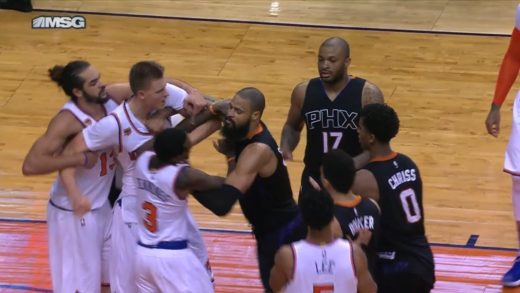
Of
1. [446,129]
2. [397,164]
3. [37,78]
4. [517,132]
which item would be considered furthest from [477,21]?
[397,164]

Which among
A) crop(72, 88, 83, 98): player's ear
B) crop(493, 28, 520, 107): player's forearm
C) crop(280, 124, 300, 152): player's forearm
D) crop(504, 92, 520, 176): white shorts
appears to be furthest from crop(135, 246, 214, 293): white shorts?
crop(493, 28, 520, 107): player's forearm

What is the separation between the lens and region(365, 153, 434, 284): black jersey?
5.74 metres

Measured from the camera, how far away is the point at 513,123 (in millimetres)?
7047

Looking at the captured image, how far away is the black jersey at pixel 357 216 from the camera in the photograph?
544cm

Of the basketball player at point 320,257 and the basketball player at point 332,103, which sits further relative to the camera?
the basketball player at point 332,103

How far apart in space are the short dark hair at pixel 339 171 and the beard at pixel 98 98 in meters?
1.51

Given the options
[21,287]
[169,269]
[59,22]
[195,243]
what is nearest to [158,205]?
[169,269]

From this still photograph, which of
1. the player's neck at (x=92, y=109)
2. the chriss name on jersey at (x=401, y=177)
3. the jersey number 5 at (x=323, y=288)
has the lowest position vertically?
the jersey number 5 at (x=323, y=288)

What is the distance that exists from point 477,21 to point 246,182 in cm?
704

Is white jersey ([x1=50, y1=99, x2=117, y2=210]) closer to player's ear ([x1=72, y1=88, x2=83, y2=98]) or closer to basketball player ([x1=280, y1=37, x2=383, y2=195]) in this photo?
player's ear ([x1=72, y1=88, x2=83, y2=98])

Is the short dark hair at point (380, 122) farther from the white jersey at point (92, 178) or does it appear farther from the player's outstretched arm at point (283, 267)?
the white jersey at point (92, 178)

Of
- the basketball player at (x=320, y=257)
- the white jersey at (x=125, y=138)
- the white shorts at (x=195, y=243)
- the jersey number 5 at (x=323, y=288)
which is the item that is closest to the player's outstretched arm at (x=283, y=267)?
the basketball player at (x=320, y=257)

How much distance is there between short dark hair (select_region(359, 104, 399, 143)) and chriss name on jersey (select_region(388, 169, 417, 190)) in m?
0.19

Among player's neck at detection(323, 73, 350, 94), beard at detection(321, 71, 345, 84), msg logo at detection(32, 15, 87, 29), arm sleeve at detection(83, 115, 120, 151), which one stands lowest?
msg logo at detection(32, 15, 87, 29)
